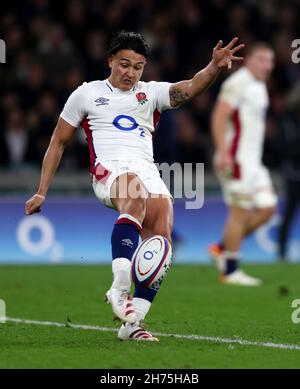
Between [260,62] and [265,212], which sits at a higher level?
[260,62]

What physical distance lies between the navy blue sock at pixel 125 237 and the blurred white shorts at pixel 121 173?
23 centimetres

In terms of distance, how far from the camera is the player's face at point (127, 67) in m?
6.94

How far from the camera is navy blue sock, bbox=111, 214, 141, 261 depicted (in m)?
6.61

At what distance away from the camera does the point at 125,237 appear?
661 cm

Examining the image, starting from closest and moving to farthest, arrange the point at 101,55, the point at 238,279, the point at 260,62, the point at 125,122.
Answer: the point at 125,122, the point at 238,279, the point at 260,62, the point at 101,55

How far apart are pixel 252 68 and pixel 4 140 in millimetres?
4337

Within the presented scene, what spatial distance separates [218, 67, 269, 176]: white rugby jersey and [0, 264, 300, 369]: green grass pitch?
1.37 metres

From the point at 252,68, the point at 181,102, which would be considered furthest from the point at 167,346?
the point at 252,68

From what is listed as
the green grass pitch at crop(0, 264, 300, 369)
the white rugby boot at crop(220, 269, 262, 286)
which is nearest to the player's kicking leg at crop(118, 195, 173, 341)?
the green grass pitch at crop(0, 264, 300, 369)

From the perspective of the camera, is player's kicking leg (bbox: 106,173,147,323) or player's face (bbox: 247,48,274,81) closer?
player's kicking leg (bbox: 106,173,147,323)

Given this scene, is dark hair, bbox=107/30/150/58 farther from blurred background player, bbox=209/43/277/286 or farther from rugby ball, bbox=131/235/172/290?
blurred background player, bbox=209/43/277/286

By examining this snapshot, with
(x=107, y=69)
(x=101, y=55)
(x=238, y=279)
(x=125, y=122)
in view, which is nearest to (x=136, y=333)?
(x=125, y=122)

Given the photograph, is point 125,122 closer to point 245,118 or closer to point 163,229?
point 163,229

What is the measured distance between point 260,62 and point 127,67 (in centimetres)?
544
